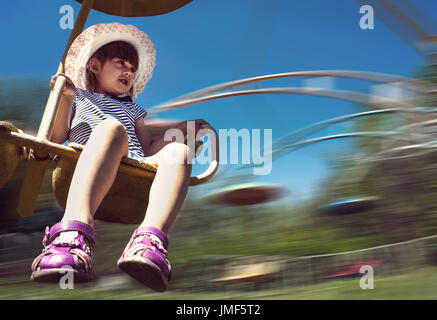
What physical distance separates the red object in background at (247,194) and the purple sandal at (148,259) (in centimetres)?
46

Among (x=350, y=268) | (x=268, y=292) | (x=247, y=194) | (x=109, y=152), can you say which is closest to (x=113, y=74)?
(x=109, y=152)

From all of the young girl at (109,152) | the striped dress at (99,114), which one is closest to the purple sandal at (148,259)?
the young girl at (109,152)

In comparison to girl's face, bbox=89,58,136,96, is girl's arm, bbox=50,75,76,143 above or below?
below

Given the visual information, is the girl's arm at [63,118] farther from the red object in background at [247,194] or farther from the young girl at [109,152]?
the red object in background at [247,194]

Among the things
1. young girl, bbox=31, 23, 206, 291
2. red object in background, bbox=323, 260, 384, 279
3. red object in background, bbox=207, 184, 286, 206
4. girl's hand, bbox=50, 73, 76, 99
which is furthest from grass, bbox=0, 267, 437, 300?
girl's hand, bbox=50, 73, 76, 99

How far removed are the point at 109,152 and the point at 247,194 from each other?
0.52 m

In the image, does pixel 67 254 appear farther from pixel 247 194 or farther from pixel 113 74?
pixel 247 194

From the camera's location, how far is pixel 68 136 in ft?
3.67

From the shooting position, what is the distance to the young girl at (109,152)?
884mm

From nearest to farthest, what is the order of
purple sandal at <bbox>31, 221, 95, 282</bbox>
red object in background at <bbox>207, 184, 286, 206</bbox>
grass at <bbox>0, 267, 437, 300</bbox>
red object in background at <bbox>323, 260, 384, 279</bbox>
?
purple sandal at <bbox>31, 221, 95, 282</bbox>
grass at <bbox>0, 267, 437, 300</bbox>
red object in background at <bbox>323, 260, 384, 279</bbox>
red object in background at <bbox>207, 184, 286, 206</bbox>

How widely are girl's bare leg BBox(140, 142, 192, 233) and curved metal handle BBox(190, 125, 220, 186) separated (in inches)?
2.1

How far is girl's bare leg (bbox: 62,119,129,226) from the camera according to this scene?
36.2 inches

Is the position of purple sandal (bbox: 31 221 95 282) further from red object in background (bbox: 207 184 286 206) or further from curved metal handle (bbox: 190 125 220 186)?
red object in background (bbox: 207 184 286 206)
